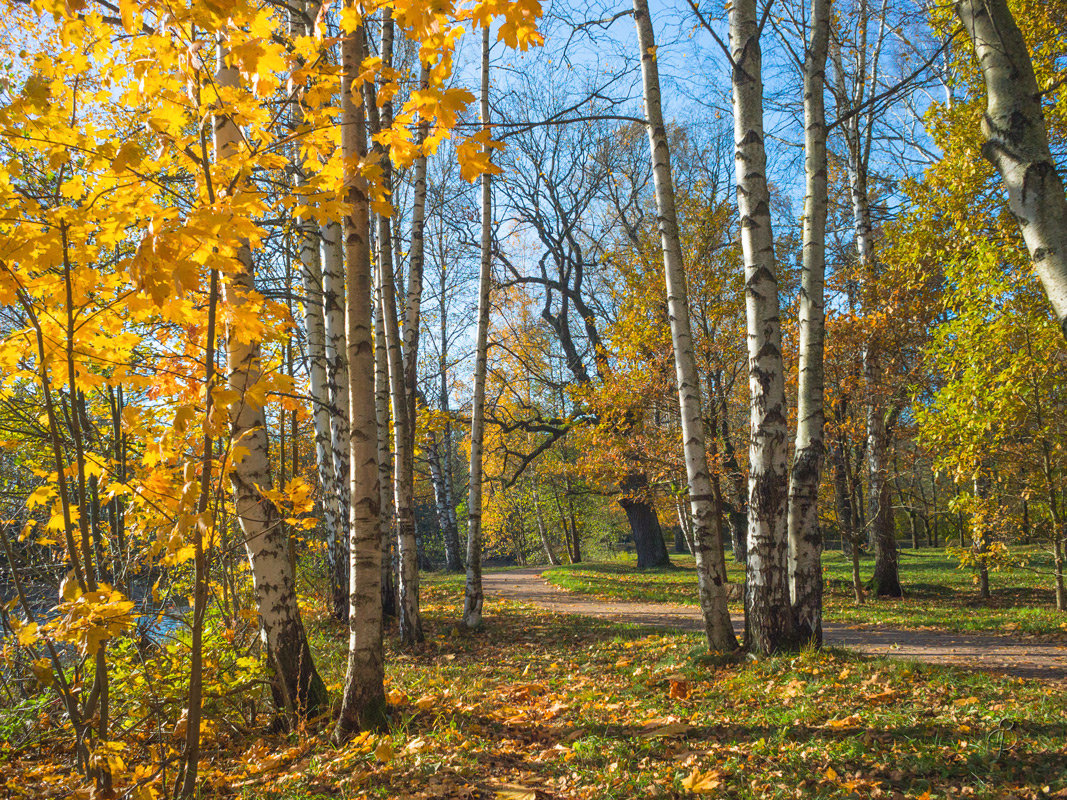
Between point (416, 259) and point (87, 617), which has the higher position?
point (416, 259)

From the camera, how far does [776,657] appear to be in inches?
182

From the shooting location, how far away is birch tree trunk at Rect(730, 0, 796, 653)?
15.7 ft

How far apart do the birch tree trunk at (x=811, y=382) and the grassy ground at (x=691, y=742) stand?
0.48m

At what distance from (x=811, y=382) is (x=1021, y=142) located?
2.94 meters

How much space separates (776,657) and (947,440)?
195 inches

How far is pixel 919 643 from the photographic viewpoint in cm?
643

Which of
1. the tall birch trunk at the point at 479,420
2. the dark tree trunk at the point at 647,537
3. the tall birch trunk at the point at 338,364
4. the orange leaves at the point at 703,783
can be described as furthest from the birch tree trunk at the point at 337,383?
the dark tree trunk at the point at 647,537

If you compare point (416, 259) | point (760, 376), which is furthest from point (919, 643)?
point (416, 259)

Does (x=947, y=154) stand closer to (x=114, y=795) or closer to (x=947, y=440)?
(x=947, y=440)

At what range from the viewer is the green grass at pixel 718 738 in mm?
2662

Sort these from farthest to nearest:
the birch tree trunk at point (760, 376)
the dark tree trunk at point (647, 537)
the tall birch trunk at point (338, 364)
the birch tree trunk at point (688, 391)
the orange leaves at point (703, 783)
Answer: the dark tree trunk at point (647, 537) → the tall birch trunk at point (338, 364) → the birch tree trunk at point (688, 391) → the birch tree trunk at point (760, 376) → the orange leaves at point (703, 783)

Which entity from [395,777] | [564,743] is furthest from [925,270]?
[395,777]

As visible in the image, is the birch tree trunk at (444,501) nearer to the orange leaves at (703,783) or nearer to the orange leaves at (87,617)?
the orange leaves at (703,783)

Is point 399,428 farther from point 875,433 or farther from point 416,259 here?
point 875,433
